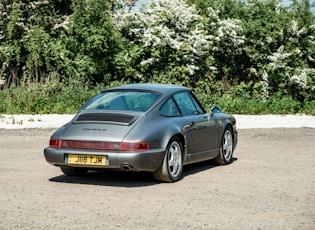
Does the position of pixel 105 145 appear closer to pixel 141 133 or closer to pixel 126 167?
pixel 126 167

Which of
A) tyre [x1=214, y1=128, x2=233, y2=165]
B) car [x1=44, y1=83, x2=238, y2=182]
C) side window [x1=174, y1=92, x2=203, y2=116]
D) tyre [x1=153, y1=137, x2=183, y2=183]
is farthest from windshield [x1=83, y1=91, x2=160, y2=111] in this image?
tyre [x1=214, y1=128, x2=233, y2=165]

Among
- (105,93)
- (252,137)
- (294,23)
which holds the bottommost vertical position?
(252,137)

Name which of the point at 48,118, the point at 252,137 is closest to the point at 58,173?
the point at 252,137

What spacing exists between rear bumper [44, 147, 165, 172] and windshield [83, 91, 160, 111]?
89 centimetres

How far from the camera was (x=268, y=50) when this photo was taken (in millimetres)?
29656

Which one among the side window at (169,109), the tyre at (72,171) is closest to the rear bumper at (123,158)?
the tyre at (72,171)

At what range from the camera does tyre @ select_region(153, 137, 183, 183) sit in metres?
10.9

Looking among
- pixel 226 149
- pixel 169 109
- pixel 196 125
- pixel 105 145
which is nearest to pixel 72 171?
pixel 105 145

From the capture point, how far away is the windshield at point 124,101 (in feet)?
37.3

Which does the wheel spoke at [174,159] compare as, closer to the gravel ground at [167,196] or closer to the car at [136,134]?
the car at [136,134]

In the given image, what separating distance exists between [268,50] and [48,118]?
10221 millimetres

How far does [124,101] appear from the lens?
11578 millimetres

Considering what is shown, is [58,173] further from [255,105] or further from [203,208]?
[255,105]

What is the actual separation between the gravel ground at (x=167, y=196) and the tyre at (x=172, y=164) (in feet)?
0.37
